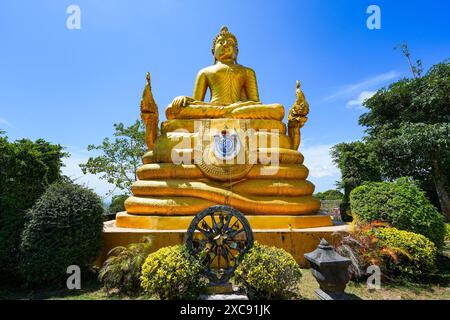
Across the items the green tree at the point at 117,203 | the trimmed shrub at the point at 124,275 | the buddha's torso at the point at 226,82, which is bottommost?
the trimmed shrub at the point at 124,275

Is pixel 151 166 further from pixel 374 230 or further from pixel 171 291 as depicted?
pixel 374 230

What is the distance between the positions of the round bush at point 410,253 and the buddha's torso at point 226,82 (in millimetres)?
7620

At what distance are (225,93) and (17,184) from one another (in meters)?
7.82

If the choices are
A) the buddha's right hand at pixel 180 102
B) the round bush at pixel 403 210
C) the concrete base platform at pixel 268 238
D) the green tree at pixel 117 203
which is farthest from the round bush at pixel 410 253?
the green tree at pixel 117 203

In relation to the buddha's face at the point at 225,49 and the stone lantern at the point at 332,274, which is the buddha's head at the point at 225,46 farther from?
the stone lantern at the point at 332,274

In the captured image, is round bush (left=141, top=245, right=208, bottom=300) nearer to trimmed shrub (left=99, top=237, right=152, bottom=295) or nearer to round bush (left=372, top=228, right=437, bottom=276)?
trimmed shrub (left=99, top=237, right=152, bottom=295)

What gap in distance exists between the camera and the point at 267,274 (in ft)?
15.5

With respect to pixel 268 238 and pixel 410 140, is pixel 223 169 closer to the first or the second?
Result: pixel 268 238

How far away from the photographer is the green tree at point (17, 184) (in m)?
6.07

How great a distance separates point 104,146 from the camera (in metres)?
21.2

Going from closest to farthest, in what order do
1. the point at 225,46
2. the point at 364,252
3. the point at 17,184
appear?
the point at 364,252
the point at 17,184
the point at 225,46

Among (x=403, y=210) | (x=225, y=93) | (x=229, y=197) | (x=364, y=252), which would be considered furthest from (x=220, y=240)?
(x=225, y=93)
